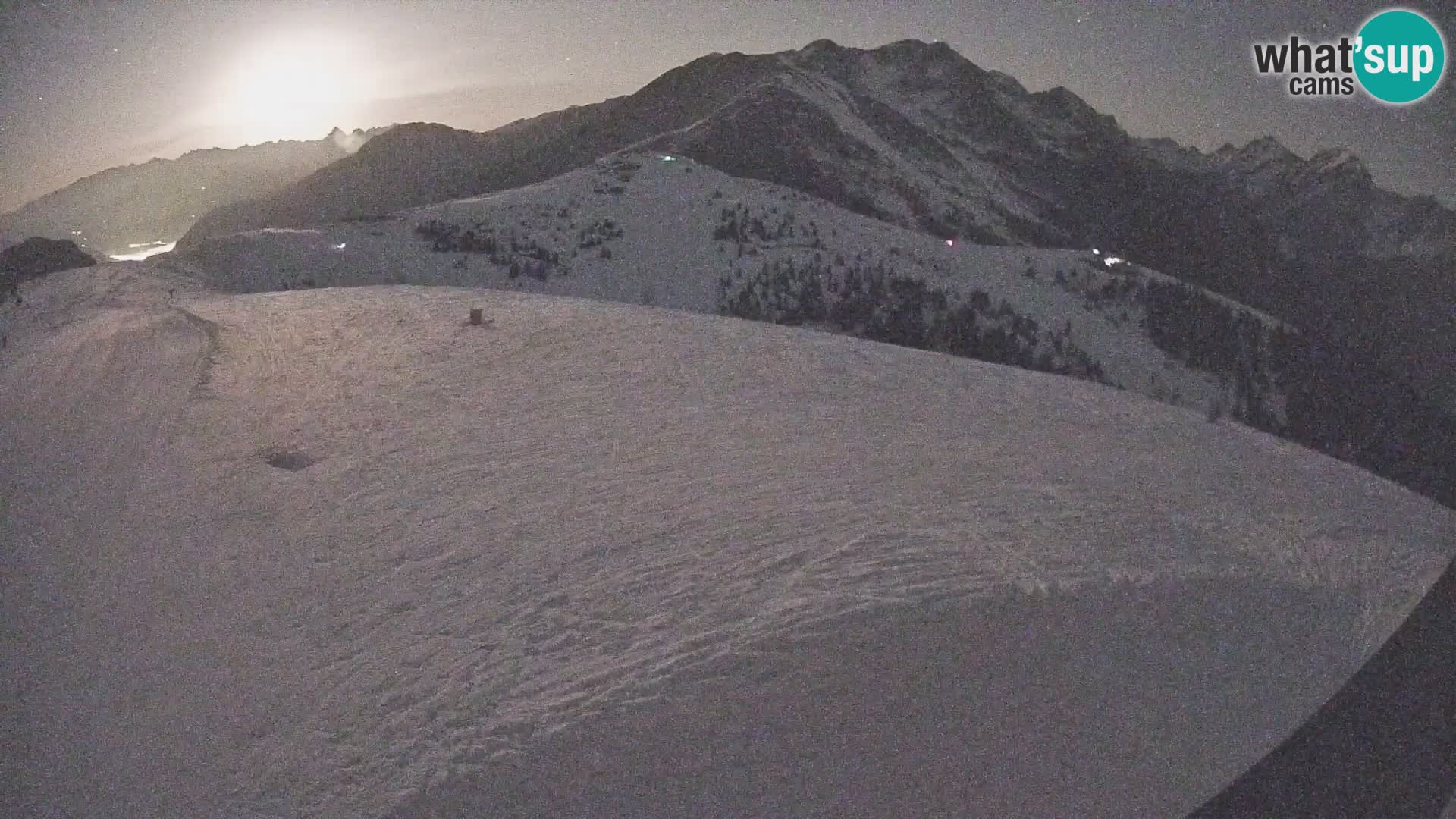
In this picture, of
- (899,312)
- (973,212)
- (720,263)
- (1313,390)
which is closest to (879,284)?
(899,312)

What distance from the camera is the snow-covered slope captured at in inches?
470

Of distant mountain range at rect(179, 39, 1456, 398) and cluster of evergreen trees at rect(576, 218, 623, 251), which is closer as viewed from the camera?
cluster of evergreen trees at rect(576, 218, 623, 251)

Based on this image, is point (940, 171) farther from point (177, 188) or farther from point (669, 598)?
point (177, 188)

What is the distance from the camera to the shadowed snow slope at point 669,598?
6.62ft

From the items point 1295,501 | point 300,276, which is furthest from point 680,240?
point 1295,501

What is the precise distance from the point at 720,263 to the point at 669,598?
480 inches

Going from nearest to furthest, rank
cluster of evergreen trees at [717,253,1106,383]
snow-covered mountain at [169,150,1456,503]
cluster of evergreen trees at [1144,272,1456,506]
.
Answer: cluster of evergreen trees at [1144,272,1456,506]
cluster of evergreen trees at [717,253,1106,383]
snow-covered mountain at [169,150,1456,503]

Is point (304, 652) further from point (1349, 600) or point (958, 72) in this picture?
point (958, 72)

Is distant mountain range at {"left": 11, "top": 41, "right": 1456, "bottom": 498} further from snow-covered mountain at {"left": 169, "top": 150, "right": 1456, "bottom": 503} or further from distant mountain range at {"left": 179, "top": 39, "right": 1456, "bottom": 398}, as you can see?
distant mountain range at {"left": 179, "top": 39, "right": 1456, "bottom": 398}

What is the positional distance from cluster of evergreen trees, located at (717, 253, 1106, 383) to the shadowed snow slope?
18.6ft

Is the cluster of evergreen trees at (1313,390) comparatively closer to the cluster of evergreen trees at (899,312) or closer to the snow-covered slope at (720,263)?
the snow-covered slope at (720,263)

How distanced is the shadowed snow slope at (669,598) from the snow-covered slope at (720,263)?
6.76 meters

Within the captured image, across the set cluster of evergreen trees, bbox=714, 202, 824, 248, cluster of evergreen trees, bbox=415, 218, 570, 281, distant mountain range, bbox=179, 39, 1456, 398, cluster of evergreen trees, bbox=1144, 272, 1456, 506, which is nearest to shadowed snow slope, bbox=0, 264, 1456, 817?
cluster of evergreen trees, bbox=1144, 272, 1456, 506

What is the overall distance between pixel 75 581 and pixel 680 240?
1310 cm
